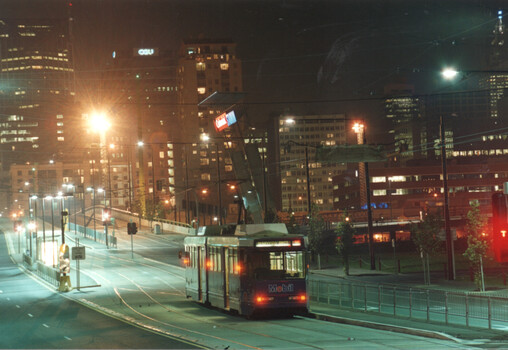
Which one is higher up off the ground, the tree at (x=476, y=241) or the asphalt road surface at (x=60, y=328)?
the tree at (x=476, y=241)

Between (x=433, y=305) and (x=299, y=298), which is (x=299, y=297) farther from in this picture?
(x=433, y=305)

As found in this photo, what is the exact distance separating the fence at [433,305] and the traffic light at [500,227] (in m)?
10.2

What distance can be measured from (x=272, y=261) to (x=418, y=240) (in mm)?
23681

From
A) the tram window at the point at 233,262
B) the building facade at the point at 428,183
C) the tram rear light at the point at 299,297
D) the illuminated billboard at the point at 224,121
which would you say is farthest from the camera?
the building facade at the point at 428,183

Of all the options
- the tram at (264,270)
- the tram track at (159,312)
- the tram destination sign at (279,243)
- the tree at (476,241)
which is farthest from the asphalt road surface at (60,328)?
the tree at (476,241)

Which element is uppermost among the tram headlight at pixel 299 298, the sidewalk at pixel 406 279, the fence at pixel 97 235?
the fence at pixel 97 235

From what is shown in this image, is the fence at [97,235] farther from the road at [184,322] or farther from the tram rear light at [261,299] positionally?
the tram rear light at [261,299]

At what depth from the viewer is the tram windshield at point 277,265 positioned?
88.8 feet

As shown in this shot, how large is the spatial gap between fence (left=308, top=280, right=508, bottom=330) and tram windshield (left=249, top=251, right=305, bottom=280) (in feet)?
12.8

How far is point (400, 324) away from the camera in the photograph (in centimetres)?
2545

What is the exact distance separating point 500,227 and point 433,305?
14722 millimetres

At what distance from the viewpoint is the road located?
2047cm

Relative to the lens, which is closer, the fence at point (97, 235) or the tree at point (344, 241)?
the tree at point (344, 241)

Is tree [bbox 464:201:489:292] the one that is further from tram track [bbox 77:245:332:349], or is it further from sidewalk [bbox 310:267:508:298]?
tram track [bbox 77:245:332:349]
